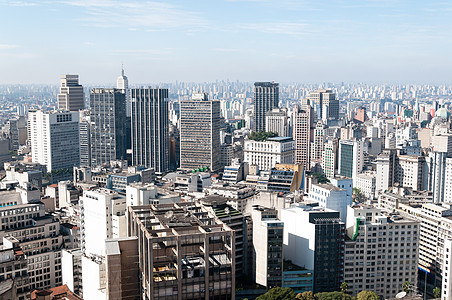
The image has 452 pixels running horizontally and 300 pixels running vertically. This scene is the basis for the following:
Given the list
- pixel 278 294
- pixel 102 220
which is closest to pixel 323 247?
pixel 278 294

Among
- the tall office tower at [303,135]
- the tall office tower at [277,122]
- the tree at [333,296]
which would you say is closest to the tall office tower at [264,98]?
the tall office tower at [277,122]

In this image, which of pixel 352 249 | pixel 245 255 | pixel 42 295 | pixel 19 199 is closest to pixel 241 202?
pixel 245 255

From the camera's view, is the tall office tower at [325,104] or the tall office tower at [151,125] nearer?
the tall office tower at [151,125]

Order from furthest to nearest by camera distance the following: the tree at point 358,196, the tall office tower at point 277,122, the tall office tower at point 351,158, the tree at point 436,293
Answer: the tall office tower at point 277,122 < the tall office tower at point 351,158 < the tree at point 358,196 < the tree at point 436,293

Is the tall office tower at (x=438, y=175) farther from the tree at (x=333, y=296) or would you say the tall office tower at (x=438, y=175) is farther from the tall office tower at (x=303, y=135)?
the tree at (x=333, y=296)

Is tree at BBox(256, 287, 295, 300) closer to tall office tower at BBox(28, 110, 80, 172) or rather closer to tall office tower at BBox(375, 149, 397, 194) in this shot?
tall office tower at BBox(375, 149, 397, 194)

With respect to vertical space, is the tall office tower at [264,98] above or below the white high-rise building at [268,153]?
above

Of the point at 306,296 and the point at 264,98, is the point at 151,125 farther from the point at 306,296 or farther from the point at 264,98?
the point at 306,296

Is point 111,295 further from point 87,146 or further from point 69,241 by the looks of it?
point 87,146
